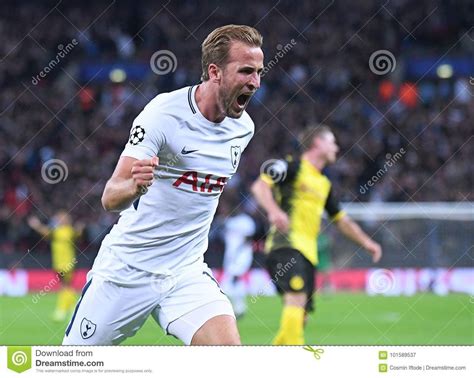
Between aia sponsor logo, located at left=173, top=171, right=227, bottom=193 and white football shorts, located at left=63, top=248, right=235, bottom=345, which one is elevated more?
aia sponsor logo, located at left=173, top=171, right=227, bottom=193

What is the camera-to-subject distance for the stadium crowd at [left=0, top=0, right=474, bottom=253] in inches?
885

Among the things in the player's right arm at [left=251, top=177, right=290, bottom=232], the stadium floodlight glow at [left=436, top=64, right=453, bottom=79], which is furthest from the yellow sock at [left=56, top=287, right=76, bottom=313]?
the stadium floodlight glow at [left=436, top=64, right=453, bottom=79]

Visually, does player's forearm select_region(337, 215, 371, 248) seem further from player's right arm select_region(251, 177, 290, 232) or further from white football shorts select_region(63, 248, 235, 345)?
white football shorts select_region(63, 248, 235, 345)

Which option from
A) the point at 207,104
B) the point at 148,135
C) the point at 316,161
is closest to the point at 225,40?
the point at 207,104

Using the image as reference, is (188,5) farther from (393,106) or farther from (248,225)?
(248,225)

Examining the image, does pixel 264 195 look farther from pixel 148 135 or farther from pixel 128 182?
pixel 128 182

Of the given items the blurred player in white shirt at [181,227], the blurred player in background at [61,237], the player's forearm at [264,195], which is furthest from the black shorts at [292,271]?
the blurred player in background at [61,237]

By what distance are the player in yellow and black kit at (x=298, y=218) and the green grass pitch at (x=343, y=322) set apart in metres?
2.62

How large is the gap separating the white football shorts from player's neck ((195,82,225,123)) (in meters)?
0.84

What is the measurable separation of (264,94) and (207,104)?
19446mm

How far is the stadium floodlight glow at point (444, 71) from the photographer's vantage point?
1022 inches

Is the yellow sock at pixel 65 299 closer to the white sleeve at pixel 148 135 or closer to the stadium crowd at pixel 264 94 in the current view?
the stadium crowd at pixel 264 94

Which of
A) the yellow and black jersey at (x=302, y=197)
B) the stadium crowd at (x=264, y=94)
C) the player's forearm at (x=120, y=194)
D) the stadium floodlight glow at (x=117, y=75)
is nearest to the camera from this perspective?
the player's forearm at (x=120, y=194)

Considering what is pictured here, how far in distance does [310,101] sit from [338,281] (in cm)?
548
